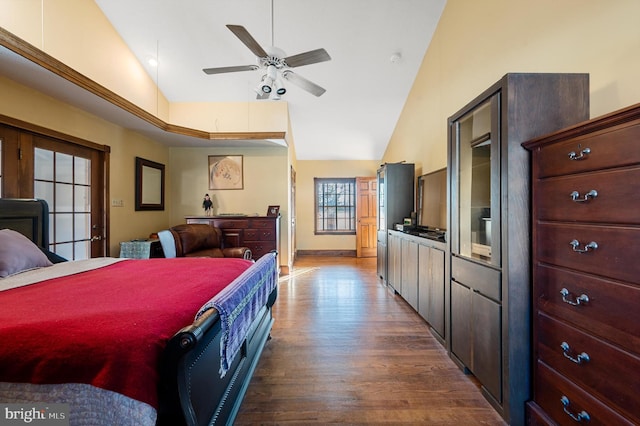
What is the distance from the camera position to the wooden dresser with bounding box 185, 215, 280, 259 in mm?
4500

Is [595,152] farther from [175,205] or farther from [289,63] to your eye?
[175,205]

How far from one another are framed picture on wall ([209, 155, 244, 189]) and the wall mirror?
0.84 m

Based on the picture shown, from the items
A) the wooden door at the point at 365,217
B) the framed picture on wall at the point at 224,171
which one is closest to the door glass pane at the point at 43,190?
the framed picture on wall at the point at 224,171

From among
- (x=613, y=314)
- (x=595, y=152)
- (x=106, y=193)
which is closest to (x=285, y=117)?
(x=106, y=193)

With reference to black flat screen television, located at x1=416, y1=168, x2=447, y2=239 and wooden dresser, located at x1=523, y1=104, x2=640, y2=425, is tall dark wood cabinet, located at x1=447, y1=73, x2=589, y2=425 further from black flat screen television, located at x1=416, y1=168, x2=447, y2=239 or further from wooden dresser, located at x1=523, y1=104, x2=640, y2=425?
black flat screen television, located at x1=416, y1=168, x2=447, y2=239

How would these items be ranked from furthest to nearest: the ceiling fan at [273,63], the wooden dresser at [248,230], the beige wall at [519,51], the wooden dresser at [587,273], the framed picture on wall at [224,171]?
the framed picture on wall at [224,171]
the wooden dresser at [248,230]
the ceiling fan at [273,63]
the beige wall at [519,51]
the wooden dresser at [587,273]

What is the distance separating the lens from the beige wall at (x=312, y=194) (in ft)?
23.2

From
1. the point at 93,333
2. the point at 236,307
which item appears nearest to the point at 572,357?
the point at 236,307

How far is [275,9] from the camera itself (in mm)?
3047

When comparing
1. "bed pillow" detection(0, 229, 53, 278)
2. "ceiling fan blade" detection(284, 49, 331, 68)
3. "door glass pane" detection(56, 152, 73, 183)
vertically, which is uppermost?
"ceiling fan blade" detection(284, 49, 331, 68)

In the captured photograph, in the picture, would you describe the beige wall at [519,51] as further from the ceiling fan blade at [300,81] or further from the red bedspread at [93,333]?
the red bedspread at [93,333]

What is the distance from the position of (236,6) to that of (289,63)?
1.23m

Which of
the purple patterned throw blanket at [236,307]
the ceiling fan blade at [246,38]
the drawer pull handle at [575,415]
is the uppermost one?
the ceiling fan blade at [246,38]

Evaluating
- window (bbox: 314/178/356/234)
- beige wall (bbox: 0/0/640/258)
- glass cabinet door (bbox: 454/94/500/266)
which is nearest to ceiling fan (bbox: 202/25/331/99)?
glass cabinet door (bbox: 454/94/500/266)
